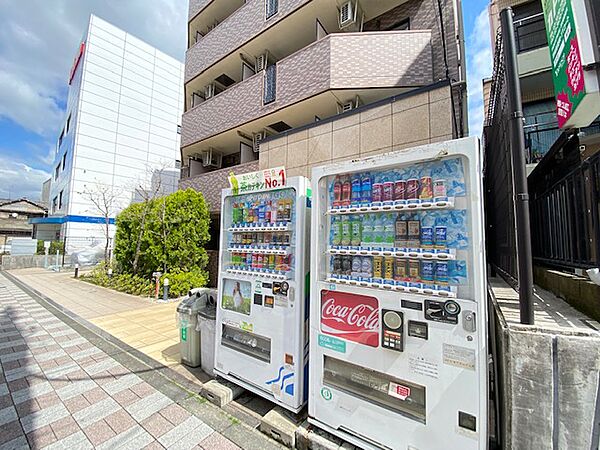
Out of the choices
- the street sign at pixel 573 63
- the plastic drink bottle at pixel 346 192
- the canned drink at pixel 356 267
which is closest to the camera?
the street sign at pixel 573 63

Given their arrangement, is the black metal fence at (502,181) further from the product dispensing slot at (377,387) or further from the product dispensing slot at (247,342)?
the product dispensing slot at (247,342)

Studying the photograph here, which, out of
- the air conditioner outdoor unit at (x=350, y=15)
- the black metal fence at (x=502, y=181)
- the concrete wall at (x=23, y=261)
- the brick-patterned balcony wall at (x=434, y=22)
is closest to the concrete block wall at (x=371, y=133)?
the black metal fence at (x=502, y=181)

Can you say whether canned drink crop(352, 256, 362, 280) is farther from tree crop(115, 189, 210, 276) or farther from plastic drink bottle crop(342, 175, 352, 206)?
tree crop(115, 189, 210, 276)

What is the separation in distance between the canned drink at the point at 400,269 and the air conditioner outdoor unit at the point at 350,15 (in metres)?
6.68

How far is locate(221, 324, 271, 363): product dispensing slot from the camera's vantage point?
9.53 feet

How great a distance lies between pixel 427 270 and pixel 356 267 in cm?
60

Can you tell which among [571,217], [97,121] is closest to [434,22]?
[571,217]

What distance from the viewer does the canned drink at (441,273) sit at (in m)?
2.00

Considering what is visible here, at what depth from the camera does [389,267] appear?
229 centimetres

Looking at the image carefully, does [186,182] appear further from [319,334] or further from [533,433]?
[533,433]

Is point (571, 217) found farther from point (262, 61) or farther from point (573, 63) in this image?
point (262, 61)

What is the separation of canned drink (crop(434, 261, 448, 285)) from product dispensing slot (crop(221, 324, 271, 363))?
1813 millimetres

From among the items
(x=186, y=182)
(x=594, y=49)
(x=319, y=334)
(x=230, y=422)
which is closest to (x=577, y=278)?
(x=594, y=49)

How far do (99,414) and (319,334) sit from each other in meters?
2.48
